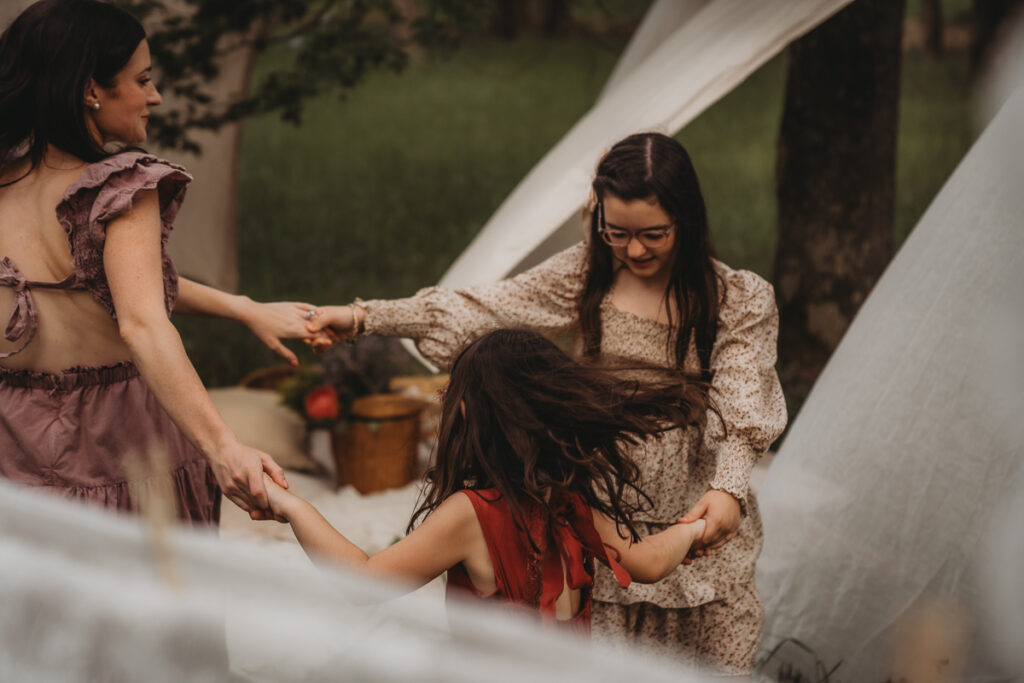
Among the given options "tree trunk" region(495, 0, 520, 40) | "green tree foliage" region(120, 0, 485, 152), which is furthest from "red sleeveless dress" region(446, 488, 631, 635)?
"tree trunk" region(495, 0, 520, 40)

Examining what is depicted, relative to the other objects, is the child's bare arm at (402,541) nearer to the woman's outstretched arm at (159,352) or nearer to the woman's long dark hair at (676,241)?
the woman's outstretched arm at (159,352)

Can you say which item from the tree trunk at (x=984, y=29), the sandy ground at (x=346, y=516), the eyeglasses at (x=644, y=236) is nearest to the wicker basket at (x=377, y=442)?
the sandy ground at (x=346, y=516)

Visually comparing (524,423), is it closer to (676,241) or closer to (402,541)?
(402,541)

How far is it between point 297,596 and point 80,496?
1103 mm

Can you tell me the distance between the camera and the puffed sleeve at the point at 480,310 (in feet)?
7.22

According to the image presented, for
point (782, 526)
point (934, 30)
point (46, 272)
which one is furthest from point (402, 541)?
point (934, 30)

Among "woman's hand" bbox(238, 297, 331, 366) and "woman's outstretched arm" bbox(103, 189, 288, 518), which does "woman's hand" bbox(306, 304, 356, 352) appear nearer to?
"woman's hand" bbox(238, 297, 331, 366)

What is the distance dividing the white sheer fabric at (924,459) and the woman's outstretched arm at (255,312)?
124 cm

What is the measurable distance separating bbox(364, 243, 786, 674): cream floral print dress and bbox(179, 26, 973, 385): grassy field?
11.6ft

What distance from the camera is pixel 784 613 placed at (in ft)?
8.68

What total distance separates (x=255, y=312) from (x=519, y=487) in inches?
32.3

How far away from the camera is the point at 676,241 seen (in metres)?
2.06

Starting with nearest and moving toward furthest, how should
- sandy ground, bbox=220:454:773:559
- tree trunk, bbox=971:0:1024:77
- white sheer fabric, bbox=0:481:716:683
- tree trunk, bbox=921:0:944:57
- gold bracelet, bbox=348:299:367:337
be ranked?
white sheer fabric, bbox=0:481:716:683 < gold bracelet, bbox=348:299:367:337 < sandy ground, bbox=220:454:773:559 < tree trunk, bbox=971:0:1024:77 < tree trunk, bbox=921:0:944:57

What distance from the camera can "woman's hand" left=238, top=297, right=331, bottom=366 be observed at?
2.16 metres
